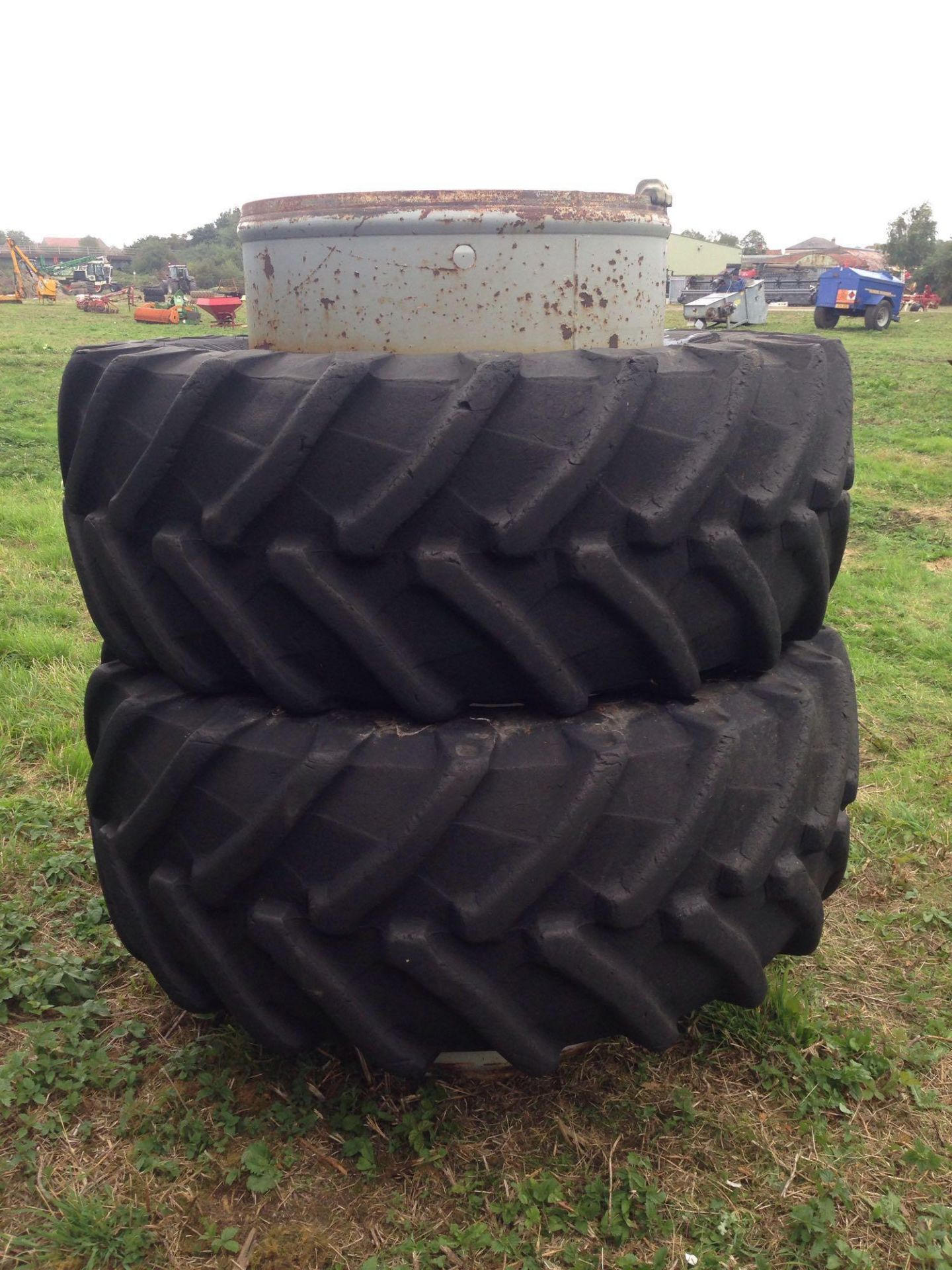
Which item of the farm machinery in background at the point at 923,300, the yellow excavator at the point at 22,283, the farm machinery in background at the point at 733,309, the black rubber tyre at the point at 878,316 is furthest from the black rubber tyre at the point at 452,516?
the yellow excavator at the point at 22,283

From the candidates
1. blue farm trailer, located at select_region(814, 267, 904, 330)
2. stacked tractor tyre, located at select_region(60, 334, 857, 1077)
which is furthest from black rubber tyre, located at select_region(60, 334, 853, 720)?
blue farm trailer, located at select_region(814, 267, 904, 330)

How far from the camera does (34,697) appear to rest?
3299 millimetres

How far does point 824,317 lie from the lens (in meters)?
22.5

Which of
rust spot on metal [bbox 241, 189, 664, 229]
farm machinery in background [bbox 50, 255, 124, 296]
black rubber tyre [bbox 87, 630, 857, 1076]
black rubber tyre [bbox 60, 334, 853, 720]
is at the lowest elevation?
farm machinery in background [bbox 50, 255, 124, 296]

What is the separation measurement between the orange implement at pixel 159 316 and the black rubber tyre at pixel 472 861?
84.4 feet

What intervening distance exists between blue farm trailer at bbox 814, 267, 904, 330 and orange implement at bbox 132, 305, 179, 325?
15.1 metres

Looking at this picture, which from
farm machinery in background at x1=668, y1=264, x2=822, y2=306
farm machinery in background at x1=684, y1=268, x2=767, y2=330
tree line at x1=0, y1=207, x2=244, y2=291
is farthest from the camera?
tree line at x1=0, y1=207, x2=244, y2=291

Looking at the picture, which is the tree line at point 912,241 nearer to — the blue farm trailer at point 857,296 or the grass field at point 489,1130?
the blue farm trailer at point 857,296

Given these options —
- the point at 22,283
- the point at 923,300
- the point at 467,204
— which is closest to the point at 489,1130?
the point at 467,204

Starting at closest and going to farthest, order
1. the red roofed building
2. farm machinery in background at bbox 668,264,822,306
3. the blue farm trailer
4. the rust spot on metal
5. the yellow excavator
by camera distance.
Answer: the rust spot on metal → the blue farm trailer → farm machinery in background at bbox 668,264,822,306 → the yellow excavator → the red roofed building

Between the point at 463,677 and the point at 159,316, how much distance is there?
26.2m

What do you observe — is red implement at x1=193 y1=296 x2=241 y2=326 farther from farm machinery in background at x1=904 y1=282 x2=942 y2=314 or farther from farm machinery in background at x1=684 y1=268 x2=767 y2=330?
farm machinery in background at x1=904 y1=282 x2=942 y2=314

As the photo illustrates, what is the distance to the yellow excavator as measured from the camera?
34094 millimetres

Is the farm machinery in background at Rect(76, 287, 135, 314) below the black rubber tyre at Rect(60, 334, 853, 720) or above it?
below
